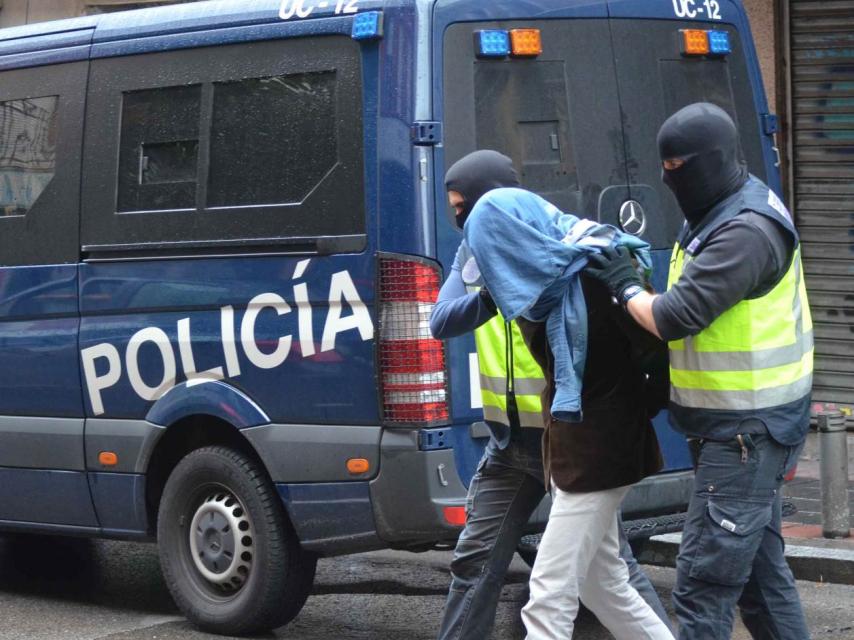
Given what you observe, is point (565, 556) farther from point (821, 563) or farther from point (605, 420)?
point (821, 563)

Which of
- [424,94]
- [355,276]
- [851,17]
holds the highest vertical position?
[851,17]

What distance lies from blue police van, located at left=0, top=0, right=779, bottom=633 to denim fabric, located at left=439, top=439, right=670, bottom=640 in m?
0.65

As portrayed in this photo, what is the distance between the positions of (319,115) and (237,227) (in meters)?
0.55

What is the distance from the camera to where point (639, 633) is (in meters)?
4.86

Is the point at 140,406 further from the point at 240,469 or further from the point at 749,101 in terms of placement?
the point at 749,101

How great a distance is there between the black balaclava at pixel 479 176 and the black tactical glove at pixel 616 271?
590mm

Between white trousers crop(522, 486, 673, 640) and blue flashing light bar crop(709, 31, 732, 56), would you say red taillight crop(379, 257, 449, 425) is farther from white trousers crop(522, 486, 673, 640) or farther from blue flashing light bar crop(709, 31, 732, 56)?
blue flashing light bar crop(709, 31, 732, 56)

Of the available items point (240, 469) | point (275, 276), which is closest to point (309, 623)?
point (240, 469)

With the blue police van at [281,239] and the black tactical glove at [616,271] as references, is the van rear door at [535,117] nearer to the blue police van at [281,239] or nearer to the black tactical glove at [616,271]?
the blue police van at [281,239]

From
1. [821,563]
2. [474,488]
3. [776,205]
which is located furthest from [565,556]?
[821,563]

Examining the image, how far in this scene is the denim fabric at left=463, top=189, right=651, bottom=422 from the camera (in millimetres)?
4551

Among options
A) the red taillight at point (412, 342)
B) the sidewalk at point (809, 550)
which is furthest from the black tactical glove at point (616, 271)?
the sidewalk at point (809, 550)

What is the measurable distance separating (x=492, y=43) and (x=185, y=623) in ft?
8.78

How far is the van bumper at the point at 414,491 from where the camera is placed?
5.84 m
